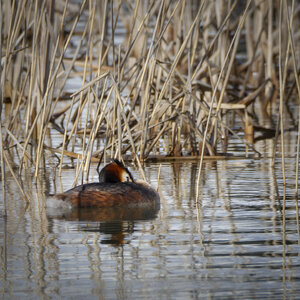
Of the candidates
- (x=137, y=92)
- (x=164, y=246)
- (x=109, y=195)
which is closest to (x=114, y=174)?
(x=109, y=195)

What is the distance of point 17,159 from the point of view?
905cm

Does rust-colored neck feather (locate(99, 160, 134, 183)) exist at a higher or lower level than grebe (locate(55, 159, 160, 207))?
higher

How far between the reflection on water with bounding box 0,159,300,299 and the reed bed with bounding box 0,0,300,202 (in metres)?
0.52

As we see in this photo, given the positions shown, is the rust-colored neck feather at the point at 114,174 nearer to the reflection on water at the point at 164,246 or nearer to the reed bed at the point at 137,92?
the reed bed at the point at 137,92

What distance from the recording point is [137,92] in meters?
8.02

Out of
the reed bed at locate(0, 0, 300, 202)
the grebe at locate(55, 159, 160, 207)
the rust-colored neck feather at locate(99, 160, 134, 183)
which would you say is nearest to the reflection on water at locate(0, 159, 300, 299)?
the grebe at locate(55, 159, 160, 207)

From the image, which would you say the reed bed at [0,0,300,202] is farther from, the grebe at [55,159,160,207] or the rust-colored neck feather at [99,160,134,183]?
the grebe at [55,159,160,207]

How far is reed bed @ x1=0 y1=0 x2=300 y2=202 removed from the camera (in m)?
6.86

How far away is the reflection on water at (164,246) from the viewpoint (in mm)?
4223

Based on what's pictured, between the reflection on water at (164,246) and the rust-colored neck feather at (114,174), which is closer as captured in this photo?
the reflection on water at (164,246)

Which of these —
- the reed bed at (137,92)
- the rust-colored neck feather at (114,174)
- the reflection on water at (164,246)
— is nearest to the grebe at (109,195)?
the reflection on water at (164,246)

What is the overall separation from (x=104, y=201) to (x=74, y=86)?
9.04m

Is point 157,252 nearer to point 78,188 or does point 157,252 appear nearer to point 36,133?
point 78,188

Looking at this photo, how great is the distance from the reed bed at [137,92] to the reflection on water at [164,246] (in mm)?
525
